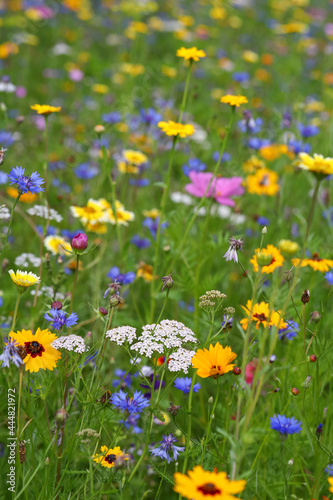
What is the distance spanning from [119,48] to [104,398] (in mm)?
5049

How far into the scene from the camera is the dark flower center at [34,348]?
100 centimetres

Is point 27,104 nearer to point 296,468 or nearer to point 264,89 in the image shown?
point 264,89

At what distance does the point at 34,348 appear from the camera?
3.30ft

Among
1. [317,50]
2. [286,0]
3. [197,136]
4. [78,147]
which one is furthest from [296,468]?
[286,0]

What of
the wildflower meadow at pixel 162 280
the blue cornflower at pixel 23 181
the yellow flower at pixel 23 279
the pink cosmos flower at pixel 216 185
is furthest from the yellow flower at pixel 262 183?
the yellow flower at pixel 23 279

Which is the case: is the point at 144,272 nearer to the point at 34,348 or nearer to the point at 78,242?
the point at 78,242

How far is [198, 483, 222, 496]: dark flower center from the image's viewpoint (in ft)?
2.27

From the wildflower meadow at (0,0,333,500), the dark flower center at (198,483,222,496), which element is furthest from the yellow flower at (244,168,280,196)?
the dark flower center at (198,483,222,496)

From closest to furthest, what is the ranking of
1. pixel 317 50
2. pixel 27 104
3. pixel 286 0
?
pixel 27 104, pixel 317 50, pixel 286 0

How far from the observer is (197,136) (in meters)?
2.98

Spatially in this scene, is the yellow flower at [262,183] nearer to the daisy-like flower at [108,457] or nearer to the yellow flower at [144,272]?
the yellow flower at [144,272]

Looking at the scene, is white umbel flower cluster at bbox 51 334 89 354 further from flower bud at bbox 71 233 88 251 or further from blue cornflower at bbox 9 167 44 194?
blue cornflower at bbox 9 167 44 194

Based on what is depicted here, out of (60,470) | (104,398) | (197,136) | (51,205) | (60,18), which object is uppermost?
(60,18)

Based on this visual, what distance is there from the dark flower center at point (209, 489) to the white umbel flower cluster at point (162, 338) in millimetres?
294
